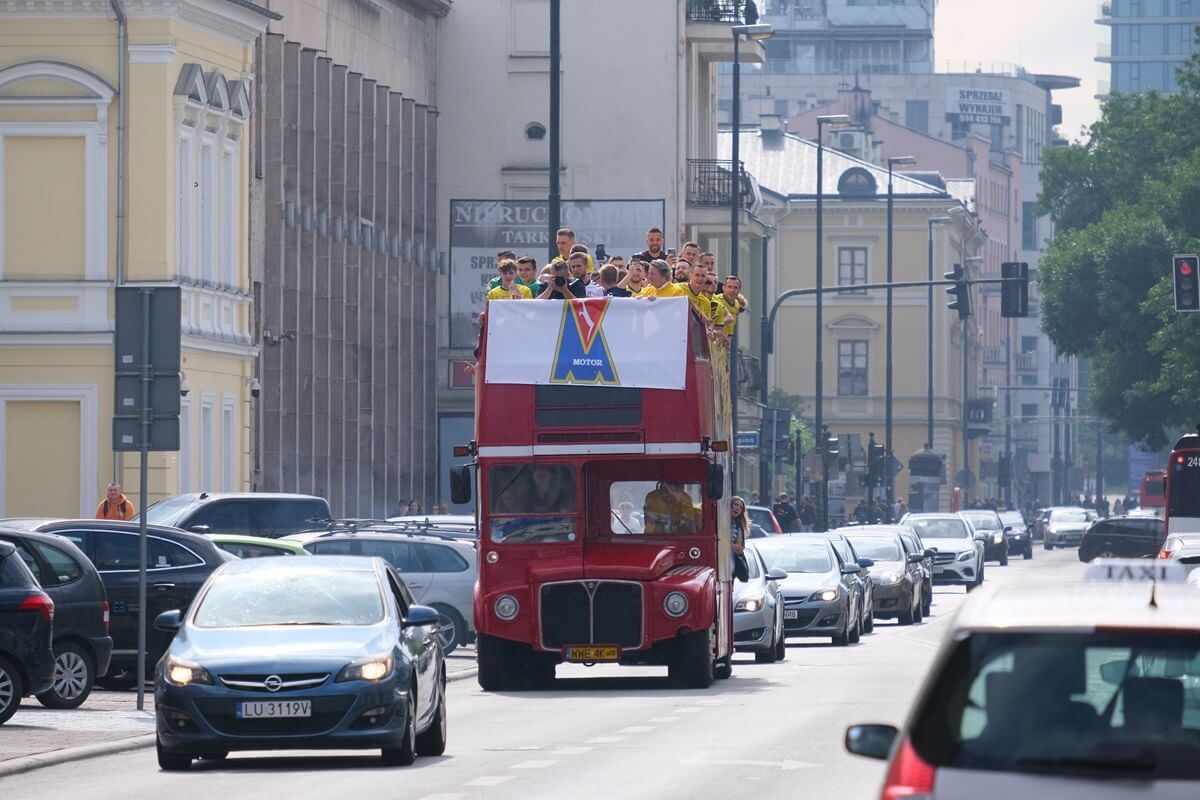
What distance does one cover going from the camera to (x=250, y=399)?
48156 mm

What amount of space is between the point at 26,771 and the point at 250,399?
30516mm

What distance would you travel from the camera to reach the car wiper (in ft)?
23.8

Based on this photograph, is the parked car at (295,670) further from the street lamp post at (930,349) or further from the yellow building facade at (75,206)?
the street lamp post at (930,349)

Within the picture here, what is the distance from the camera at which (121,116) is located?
142 ft

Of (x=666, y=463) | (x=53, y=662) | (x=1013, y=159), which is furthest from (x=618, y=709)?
(x=1013, y=159)

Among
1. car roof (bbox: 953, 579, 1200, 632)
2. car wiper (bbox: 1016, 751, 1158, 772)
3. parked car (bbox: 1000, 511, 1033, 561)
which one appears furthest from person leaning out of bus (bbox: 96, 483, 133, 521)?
parked car (bbox: 1000, 511, 1033, 561)

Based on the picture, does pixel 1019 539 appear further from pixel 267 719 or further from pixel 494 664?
pixel 267 719

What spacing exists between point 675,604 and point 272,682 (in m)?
8.88

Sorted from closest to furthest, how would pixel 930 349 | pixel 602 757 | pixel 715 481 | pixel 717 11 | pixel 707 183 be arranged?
pixel 602 757, pixel 715 481, pixel 707 183, pixel 717 11, pixel 930 349

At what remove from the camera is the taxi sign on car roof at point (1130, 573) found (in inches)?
328

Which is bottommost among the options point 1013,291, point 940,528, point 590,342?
point 940,528

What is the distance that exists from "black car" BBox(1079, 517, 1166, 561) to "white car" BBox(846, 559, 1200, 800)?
201ft

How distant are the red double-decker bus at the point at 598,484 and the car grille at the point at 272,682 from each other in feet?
27.2

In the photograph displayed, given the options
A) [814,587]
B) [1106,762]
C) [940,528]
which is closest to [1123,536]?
[940,528]
